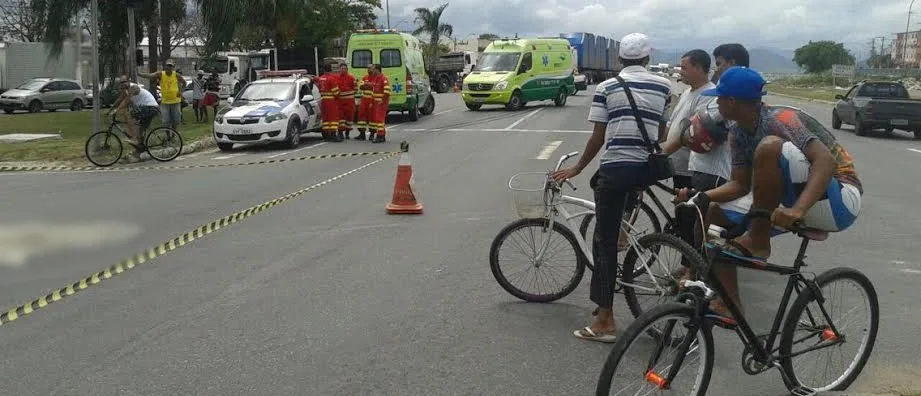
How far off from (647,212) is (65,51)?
11.5m

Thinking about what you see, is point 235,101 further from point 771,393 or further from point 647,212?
point 771,393

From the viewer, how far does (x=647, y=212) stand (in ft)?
19.9

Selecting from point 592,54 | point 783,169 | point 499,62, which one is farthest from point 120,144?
point 592,54

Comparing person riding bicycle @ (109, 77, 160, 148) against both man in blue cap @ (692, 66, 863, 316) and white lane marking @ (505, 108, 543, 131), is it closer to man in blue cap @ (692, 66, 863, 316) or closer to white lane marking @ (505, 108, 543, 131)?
white lane marking @ (505, 108, 543, 131)

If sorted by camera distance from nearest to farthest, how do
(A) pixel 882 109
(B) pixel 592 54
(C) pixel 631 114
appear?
(C) pixel 631 114 → (A) pixel 882 109 → (B) pixel 592 54

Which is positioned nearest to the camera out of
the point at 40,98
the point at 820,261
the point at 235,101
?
the point at 820,261

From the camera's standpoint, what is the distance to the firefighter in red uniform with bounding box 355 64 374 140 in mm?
19250

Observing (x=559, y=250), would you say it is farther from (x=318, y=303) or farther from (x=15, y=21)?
(x=15, y=21)

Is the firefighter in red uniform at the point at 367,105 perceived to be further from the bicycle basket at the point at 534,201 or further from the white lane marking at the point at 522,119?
the bicycle basket at the point at 534,201

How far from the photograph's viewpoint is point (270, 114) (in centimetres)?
1816

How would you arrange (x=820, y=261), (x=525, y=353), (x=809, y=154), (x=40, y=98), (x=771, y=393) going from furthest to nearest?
(x=40, y=98), (x=820, y=261), (x=525, y=353), (x=771, y=393), (x=809, y=154)

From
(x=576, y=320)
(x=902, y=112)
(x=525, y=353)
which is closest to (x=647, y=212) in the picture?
(x=576, y=320)

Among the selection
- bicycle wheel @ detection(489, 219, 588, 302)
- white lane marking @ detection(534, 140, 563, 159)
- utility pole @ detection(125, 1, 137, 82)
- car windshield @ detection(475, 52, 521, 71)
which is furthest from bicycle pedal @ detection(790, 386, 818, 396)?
car windshield @ detection(475, 52, 521, 71)

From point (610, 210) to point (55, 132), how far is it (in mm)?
21753
